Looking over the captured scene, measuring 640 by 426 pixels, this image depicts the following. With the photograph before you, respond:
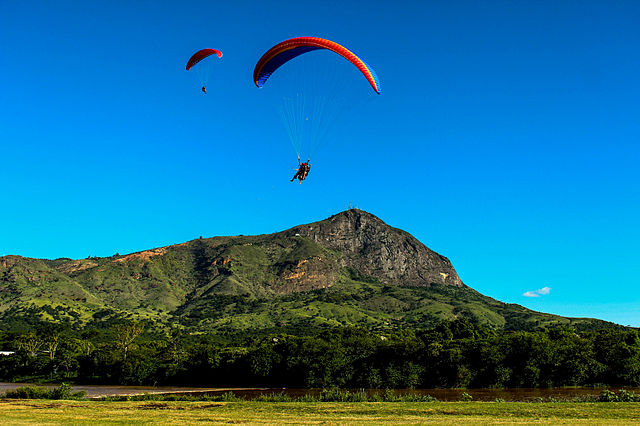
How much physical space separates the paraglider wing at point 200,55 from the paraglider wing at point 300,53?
1158 cm

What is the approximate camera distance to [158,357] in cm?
9288

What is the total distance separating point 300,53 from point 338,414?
2639 cm

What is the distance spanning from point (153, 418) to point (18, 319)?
631 feet

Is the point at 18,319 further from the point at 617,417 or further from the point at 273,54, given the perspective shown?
the point at 617,417

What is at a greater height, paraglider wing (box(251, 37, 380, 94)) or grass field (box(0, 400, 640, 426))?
paraglider wing (box(251, 37, 380, 94))

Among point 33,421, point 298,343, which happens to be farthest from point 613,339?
point 33,421

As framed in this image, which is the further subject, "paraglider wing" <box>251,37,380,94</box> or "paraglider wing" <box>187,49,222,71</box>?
"paraglider wing" <box>187,49,222,71</box>

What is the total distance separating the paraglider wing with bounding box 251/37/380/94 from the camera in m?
36.6

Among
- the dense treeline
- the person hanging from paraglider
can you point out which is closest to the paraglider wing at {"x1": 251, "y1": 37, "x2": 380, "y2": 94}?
the person hanging from paraglider

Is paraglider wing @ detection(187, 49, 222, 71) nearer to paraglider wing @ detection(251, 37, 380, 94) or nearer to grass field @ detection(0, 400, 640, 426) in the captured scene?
paraglider wing @ detection(251, 37, 380, 94)

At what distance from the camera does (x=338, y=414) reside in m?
32.8

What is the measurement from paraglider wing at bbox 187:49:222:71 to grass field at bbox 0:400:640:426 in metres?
32.1

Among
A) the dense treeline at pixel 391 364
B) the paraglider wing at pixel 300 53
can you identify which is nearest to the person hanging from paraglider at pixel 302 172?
the paraglider wing at pixel 300 53

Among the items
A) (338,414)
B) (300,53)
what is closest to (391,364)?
(338,414)
